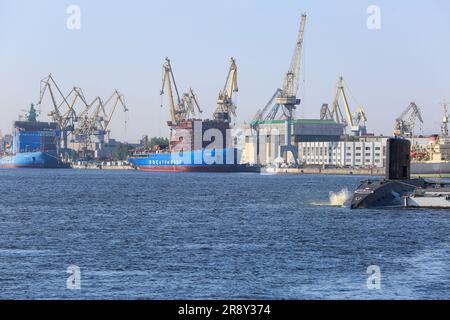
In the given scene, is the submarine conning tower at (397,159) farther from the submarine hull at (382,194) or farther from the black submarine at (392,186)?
the submarine hull at (382,194)

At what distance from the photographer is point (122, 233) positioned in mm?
53156

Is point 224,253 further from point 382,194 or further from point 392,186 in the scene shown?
point 392,186

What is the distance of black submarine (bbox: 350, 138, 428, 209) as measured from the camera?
72375 millimetres

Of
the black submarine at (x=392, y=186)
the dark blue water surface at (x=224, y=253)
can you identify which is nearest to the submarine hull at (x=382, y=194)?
the black submarine at (x=392, y=186)

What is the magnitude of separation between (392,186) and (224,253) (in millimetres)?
33927

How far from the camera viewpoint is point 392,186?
7356 centimetres

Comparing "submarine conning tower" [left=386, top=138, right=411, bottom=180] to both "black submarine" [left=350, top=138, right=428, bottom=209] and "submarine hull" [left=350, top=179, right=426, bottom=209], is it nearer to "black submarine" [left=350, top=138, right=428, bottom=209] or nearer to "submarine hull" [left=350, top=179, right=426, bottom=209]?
"black submarine" [left=350, top=138, right=428, bottom=209]

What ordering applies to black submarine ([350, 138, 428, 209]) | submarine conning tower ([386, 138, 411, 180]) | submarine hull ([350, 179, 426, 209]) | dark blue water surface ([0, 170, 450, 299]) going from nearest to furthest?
dark blue water surface ([0, 170, 450, 299]) < submarine hull ([350, 179, 426, 209]) < black submarine ([350, 138, 428, 209]) < submarine conning tower ([386, 138, 411, 180])

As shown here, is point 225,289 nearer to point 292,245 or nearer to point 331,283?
point 331,283

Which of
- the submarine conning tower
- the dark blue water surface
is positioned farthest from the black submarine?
the dark blue water surface
